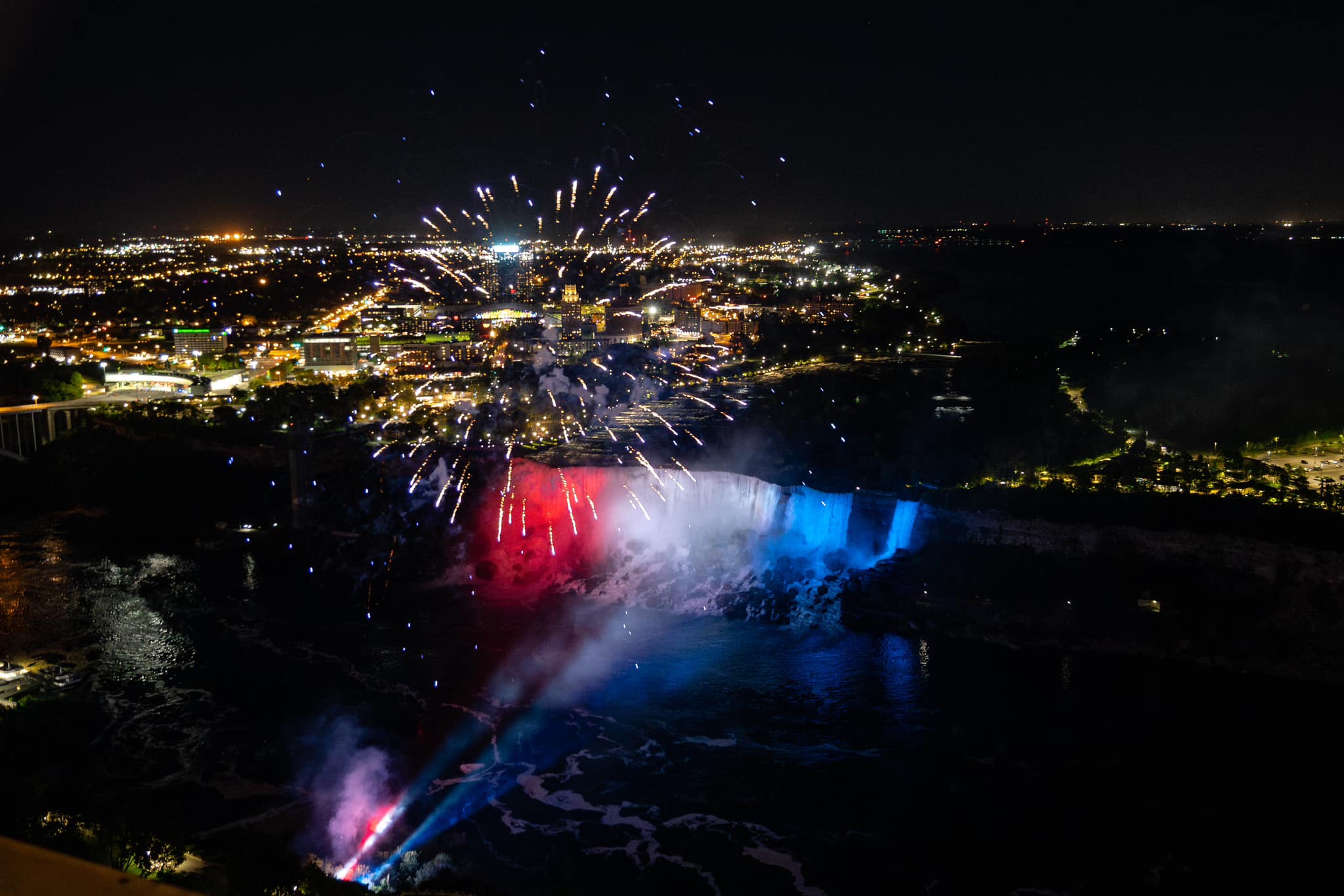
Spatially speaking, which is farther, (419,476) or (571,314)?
(571,314)

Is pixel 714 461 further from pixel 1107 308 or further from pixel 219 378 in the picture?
pixel 1107 308

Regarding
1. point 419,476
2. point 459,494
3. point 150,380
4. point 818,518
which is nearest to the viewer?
point 818,518

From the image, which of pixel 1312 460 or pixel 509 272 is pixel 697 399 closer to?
pixel 1312 460

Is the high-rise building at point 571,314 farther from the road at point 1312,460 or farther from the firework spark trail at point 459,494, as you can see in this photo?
the road at point 1312,460

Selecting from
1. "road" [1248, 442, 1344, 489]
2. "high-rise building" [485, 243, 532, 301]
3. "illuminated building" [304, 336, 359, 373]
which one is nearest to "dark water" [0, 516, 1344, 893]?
"road" [1248, 442, 1344, 489]

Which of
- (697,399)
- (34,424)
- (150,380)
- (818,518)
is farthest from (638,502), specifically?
(150,380)

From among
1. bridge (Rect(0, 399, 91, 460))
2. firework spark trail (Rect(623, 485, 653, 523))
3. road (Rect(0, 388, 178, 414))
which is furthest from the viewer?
road (Rect(0, 388, 178, 414))

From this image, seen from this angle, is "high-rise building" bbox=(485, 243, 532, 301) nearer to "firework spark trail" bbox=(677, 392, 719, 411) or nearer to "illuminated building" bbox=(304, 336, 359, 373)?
"illuminated building" bbox=(304, 336, 359, 373)
